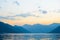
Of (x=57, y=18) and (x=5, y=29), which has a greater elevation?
(x=57, y=18)

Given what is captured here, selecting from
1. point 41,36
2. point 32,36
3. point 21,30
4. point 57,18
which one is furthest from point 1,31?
point 57,18

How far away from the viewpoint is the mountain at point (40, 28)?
6.35ft

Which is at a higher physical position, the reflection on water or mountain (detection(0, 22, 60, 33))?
mountain (detection(0, 22, 60, 33))

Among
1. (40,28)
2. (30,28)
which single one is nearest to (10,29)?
(30,28)

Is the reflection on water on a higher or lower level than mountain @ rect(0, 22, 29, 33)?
lower

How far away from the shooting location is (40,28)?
6.36 ft

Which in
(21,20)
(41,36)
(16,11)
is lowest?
(41,36)

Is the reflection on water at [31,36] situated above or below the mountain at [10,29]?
below

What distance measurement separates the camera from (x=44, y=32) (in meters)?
1.93

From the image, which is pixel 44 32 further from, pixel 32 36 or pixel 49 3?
pixel 49 3

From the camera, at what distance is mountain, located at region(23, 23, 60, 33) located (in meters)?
1.94

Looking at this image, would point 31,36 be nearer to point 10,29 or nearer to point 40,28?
point 40,28

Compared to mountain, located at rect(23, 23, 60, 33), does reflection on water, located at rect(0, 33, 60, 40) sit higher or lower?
lower

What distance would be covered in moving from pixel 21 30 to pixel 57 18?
525mm
